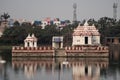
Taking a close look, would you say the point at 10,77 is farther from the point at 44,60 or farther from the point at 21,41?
the point at 21,41

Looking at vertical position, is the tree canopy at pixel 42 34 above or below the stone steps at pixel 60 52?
above

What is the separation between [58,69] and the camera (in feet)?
178

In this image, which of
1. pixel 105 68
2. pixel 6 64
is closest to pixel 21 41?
pixel 6 64

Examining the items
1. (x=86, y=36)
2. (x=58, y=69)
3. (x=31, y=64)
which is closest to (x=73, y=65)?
(x=58, y=69)

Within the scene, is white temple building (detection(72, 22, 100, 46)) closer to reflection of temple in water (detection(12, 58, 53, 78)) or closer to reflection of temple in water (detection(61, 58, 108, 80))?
reflection of temple in water (detection(61, 58, 108, 80))

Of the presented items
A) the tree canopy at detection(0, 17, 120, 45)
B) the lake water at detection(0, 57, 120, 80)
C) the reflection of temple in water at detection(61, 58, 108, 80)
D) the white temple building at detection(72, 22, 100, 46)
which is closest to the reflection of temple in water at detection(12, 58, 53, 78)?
the lake water at detection(0, 57, 120, 80)

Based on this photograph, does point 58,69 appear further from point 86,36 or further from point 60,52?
point 86,36

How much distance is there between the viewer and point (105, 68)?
54.8 meters

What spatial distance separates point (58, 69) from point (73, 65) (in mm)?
3897

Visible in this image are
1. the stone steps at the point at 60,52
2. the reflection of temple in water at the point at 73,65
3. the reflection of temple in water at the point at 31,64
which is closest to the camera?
the reflection of temple in water at the point at 73,65

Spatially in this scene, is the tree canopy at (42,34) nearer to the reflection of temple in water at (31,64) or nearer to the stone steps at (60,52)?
the stone steps at (60,52)

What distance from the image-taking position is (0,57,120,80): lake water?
47656 mm

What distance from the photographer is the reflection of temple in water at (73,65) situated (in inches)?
1956

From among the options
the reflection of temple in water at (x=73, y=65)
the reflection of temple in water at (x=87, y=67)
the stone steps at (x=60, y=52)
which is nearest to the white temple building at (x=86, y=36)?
the stone steps at (x=60, y=52)
